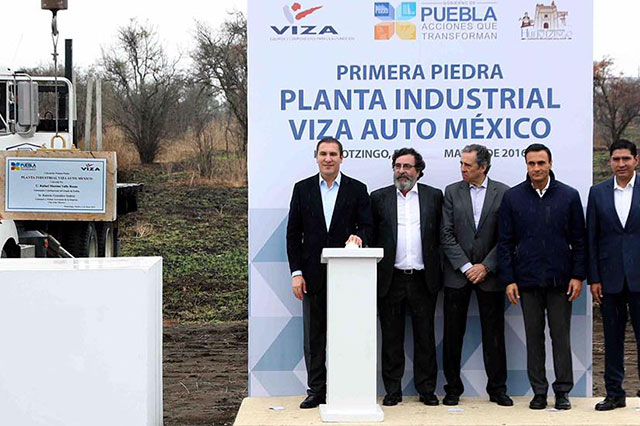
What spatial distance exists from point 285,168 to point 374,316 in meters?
1.39

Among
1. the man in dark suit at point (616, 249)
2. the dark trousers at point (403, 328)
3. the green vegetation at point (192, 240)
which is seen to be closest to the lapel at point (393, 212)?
the dark trousers at point (403, 328)

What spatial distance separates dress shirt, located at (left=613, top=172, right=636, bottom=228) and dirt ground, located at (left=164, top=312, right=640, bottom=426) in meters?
3.01

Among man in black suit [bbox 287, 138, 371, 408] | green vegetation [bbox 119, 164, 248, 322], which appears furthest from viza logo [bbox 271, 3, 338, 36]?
green vegetation [bbox 119, 164, 248, 322]

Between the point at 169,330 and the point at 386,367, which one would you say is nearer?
the point at 386,367

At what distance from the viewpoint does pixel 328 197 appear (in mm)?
7242

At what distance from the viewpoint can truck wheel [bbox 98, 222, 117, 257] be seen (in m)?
13.2

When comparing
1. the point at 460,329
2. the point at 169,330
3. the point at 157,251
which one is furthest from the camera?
the point at 157,251

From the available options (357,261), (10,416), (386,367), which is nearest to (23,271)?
(10,416)

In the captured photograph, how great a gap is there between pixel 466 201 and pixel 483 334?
913 millimetres

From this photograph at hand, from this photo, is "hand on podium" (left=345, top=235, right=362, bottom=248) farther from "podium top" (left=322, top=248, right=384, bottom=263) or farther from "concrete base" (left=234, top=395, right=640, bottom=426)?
"concrete base" (left=234, top=395, right=640, bottom=426)

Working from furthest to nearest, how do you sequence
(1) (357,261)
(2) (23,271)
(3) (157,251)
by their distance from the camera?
(3) (157,251), (1) (357,261), (2) (23,271)

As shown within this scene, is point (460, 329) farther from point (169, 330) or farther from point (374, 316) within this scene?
point (169, 330)

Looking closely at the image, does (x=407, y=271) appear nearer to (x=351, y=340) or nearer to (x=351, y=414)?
(x=351, y=340)

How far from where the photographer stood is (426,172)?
769cm
